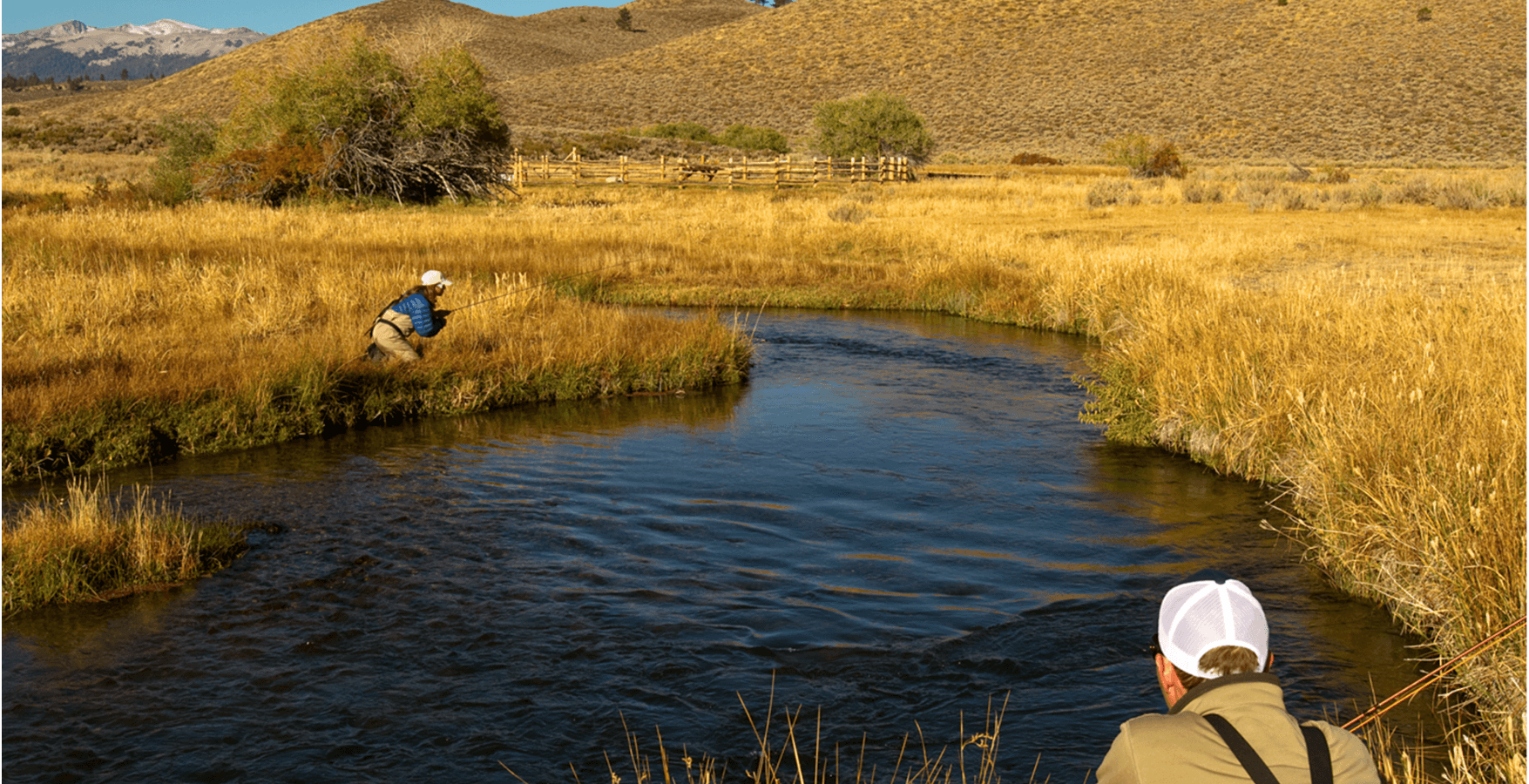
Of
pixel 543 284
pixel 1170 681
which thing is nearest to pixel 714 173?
pixel 543 284

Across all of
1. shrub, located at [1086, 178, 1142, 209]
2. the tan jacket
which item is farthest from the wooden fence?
the tan jacket

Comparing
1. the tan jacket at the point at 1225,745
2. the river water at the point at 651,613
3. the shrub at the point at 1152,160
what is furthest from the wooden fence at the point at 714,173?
the tan jacket at the point at 1225,745

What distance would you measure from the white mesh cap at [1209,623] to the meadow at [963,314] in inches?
84.5

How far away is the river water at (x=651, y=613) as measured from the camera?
5.87m

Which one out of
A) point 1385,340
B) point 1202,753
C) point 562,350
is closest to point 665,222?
point 562,350

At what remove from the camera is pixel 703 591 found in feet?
26.1

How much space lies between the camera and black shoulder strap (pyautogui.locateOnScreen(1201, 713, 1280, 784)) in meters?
2.60

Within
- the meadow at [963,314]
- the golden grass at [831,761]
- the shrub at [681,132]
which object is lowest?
the golden grass at [831,761]

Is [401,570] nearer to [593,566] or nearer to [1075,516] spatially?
[593,566]

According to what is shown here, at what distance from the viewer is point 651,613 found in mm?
7516

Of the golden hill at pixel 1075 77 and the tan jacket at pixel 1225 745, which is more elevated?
the golden hill at pixel 1075 77

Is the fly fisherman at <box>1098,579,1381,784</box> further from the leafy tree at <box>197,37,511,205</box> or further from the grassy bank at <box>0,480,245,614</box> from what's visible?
the leafy tree at <box>197,37,511,205</box>

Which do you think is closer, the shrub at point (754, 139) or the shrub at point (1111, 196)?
the shrub at point (1111, 196)

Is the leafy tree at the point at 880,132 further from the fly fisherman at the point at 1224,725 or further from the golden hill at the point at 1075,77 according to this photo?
the fly fisherman at the point at 1224,725
